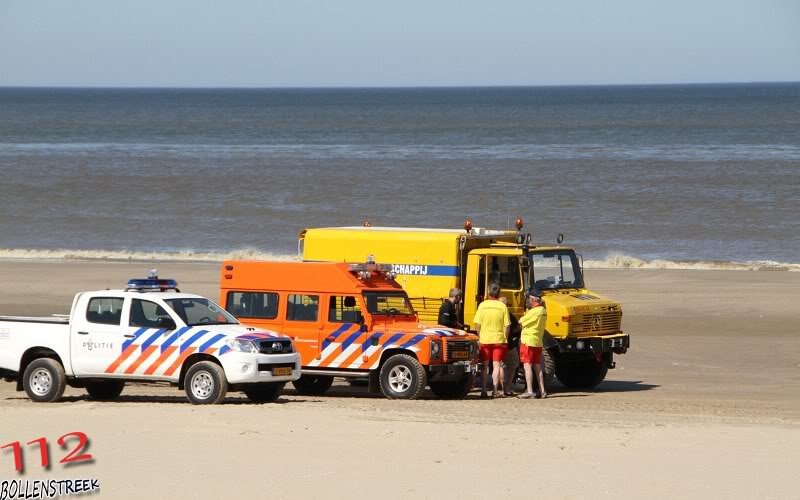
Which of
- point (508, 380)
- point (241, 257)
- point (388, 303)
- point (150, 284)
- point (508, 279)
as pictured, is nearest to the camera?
point (150, 284)

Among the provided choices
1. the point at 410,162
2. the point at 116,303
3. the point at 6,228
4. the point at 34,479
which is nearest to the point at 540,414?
the point at 116,303

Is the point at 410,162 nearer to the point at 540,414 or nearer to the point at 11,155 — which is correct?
the point at 11,155

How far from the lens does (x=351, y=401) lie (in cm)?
1736

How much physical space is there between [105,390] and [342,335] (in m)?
3.29

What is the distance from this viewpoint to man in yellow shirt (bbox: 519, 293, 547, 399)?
1792cm

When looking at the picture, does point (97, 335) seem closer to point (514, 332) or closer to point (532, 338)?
point (532, 338)

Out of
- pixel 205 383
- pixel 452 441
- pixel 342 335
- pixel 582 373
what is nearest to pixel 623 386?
pixel 582 373

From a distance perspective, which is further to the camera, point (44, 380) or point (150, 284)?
point (150, 284)

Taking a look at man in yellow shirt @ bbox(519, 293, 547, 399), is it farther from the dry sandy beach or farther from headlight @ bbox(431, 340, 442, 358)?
headlight @ bbox(431, 340, 442, 358)

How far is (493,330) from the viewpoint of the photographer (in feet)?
59.0

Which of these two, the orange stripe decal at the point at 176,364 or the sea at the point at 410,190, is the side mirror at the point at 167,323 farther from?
the sea at the point at 410,190

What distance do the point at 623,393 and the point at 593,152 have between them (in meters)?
81.7

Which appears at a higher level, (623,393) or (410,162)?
(410,162)

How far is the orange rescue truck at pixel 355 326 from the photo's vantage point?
57.4ft
